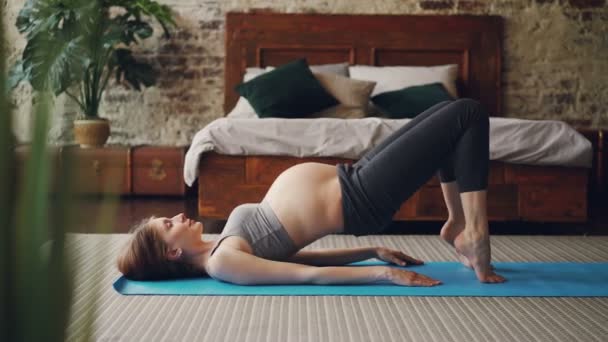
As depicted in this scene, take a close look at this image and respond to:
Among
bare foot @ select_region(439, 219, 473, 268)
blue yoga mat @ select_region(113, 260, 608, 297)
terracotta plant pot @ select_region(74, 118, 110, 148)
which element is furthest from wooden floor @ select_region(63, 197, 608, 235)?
bare foot @ select_region(439, 219, 473, 268)

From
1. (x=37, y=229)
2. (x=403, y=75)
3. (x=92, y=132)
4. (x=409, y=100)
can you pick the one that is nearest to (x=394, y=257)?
(x=409, y=100)

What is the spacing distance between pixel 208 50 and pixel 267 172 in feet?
7.49

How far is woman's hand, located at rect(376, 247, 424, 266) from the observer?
9.82 feet

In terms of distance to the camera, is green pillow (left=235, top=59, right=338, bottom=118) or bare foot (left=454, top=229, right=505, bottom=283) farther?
green pillow (left=235, top=59, right=338, bottom=118)

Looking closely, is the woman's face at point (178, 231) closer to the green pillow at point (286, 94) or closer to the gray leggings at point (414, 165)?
the gray leggings at point (414, 165)

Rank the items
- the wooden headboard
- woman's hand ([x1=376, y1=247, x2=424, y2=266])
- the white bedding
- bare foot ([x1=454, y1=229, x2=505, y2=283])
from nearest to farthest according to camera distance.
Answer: bare foot ([x1=454, y1=229, x2=505, y2=283]) → woman's hand ([x1=376, y1=247, x2=424, y2=266]) → the white bedding → the wooden headboard

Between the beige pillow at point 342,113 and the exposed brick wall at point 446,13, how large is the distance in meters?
1.30

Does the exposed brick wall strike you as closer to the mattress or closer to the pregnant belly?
the mattress

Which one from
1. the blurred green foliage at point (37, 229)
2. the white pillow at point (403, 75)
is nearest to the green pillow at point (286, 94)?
the white pillow at point (403, 75)

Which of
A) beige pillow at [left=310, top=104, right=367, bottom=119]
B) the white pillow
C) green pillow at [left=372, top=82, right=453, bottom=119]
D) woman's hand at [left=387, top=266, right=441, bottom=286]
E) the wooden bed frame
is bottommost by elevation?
woman's hand at [left=387, top=266, right=441, bottom=286]

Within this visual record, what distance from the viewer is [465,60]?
6.07m

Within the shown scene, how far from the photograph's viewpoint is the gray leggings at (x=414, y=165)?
8.50ft

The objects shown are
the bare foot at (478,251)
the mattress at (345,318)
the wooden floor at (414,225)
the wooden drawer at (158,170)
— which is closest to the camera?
the mattress at (345,318)

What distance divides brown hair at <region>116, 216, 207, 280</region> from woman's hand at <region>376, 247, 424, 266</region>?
0.76 meters
